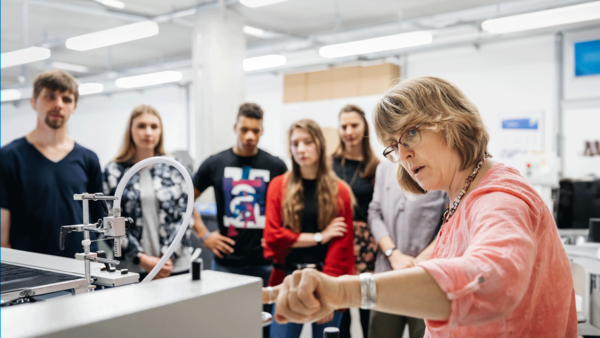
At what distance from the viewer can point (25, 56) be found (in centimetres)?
441

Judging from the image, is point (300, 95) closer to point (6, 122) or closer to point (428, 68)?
point (428, 68)

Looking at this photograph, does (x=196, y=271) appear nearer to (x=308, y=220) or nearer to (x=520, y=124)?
(x=308, y=220)

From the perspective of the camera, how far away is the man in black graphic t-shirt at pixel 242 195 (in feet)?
7.95

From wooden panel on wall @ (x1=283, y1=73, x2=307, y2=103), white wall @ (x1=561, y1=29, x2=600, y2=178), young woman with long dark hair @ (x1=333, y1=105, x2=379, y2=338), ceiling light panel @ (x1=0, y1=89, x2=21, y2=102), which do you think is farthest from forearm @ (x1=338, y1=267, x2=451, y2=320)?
wooden panel on wall @ (x1=283, y1=73, x2=307, y2=103)

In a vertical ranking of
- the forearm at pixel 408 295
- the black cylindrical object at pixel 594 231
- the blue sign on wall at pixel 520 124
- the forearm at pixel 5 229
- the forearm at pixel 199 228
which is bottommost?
Answer: the black cylindrical object at pixel 594 231

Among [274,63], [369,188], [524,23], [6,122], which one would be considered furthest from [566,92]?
[6,122]

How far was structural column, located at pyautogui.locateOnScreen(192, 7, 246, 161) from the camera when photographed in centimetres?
521

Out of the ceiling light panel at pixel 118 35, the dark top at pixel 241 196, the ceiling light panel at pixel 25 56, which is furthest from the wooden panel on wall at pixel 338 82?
the dark top at pixel 241 196

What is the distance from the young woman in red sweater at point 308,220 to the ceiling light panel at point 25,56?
3223mm

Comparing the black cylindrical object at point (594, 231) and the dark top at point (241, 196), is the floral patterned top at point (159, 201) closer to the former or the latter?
the dark top at point (241, 196)

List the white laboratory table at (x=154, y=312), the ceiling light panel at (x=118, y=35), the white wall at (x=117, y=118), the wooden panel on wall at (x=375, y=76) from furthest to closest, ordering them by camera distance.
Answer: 1. the white wall at (x=117, y=118)
2. the wooden panel on wall at (x=375, y=76)
3. the ceiling light panel at (x=118, y=35)
4. the white laboratory table at (x=154, y=312)

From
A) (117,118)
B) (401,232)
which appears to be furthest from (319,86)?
(117,118)

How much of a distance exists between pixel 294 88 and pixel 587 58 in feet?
14.0

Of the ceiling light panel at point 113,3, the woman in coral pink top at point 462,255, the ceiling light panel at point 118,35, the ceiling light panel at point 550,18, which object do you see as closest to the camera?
the woman in coral pink top at point 462,255
